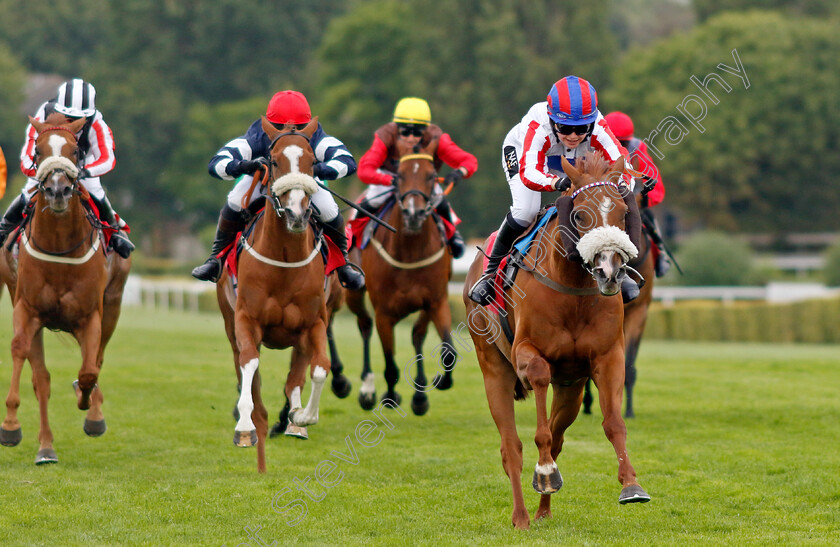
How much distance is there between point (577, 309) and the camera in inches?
250

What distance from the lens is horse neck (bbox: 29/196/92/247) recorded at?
850 cm

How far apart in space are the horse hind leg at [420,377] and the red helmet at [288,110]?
282 centimetres

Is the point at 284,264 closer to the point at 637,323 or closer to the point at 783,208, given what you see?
the point at 637,323

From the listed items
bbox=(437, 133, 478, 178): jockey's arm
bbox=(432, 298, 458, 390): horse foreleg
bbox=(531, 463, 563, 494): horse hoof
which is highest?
bbox=(437, 133, 478, 178): jockey's arm

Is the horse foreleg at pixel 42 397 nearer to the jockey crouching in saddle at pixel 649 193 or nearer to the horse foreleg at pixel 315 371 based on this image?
the horse foreleg at pixel 315 371

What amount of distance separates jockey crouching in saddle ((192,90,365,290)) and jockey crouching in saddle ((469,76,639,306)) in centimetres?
133

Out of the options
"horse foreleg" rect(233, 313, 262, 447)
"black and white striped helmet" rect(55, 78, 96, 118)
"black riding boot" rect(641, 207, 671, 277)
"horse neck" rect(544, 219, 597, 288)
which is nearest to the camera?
"horse neck" rect(544, 219, 597, 288)

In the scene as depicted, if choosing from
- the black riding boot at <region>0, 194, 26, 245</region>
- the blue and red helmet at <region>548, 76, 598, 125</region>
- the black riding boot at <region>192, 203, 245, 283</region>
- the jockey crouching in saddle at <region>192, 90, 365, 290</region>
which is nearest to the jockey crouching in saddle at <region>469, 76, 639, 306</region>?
the blue and red helmet at <region>548, 76, 598, 125</region>

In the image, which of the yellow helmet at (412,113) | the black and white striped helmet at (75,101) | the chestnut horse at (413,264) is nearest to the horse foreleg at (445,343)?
the chestnut horse at (413,264)

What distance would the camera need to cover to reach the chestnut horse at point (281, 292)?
747 cm

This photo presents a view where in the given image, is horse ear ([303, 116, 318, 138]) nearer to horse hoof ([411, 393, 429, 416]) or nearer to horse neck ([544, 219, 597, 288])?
horse neck ([544, 219, 597, 288])

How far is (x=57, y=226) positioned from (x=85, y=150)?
0.83 m

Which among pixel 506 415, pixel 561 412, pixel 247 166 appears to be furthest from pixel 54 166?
pixel 561 412

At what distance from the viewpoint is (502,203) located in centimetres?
4347
